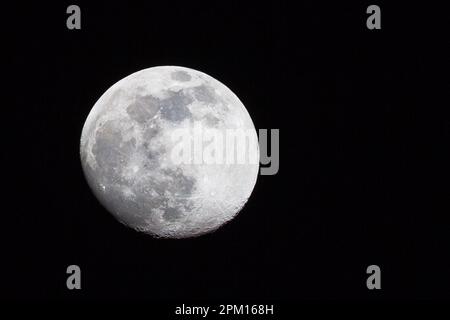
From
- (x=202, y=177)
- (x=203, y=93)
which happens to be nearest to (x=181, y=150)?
(x=202, y=177)

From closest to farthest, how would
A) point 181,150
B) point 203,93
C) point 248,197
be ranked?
point 181,150, point 203,93, point 248,197

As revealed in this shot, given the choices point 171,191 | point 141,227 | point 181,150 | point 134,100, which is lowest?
point 141,227

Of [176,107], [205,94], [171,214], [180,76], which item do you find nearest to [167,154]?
[176,107]

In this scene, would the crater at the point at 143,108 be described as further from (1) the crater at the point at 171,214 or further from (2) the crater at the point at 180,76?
(1) the crater at the point at 171,214

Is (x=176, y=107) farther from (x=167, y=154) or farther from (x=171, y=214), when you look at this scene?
(x=171, y=214)

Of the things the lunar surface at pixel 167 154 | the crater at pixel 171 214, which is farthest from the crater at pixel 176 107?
the crater at pixel 171 214

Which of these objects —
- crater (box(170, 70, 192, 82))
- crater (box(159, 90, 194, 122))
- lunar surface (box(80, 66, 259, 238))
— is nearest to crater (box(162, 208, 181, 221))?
lunar surface (box(80, 66, 259, 238))

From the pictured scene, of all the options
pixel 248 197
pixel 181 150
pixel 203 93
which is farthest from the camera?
pixel 248 197

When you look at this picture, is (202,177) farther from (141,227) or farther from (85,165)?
(85,165)
